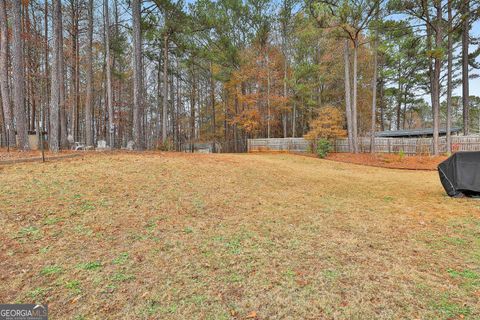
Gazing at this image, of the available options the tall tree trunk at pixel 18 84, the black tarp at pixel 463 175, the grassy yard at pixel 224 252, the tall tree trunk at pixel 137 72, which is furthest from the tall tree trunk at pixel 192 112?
the black tarp at pixel 463 175

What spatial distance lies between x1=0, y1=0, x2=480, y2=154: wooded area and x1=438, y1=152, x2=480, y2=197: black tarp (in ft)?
28.1

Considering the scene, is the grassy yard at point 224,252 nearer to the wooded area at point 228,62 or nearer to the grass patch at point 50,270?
the grass patch at point 50,270

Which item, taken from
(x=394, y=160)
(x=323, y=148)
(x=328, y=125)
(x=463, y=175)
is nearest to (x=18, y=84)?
(x=463, y=175)

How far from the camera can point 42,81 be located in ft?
53.5

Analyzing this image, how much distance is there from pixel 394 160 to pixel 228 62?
13585 mm

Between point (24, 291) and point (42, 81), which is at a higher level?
point (42, 81)

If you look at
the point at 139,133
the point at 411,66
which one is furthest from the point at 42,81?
the point at 411,66

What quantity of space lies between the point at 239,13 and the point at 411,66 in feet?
50.9

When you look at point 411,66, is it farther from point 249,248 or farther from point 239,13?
point 249,248

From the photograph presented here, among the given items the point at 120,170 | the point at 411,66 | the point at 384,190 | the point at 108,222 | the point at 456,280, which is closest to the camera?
the point at 456,280
